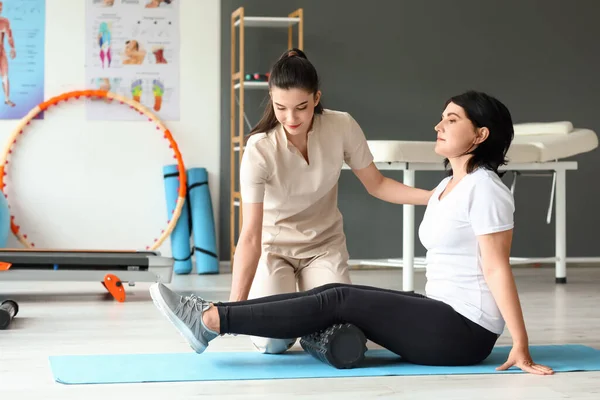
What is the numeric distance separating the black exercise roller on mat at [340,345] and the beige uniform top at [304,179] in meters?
0.48

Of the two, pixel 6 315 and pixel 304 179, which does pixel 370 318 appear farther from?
pixel 6 315

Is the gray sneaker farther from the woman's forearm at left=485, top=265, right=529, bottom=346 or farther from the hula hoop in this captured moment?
the hula hoop

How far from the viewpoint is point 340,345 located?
2447mm

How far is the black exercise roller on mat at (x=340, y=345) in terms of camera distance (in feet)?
7.97

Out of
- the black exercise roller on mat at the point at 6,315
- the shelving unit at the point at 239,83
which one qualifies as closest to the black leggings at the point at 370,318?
the black exercise roller on mat at the point at 6,315

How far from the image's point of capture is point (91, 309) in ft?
12.9

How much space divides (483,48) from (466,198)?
12.3 ft

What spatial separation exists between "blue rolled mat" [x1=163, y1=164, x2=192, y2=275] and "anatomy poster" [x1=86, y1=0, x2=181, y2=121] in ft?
1.26

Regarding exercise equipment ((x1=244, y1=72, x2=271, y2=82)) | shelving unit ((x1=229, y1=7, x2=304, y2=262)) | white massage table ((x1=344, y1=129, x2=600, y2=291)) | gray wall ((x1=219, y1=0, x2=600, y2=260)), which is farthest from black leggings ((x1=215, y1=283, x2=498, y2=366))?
gray wall ((x1=219, y1=0, x2=600, y2=260))

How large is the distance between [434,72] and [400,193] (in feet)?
10.3

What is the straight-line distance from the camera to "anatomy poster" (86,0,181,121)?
552 cm

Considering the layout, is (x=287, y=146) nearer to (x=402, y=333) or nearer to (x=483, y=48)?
(x=402, y=333)

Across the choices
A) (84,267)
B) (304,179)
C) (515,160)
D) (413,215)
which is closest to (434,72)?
(515,160)

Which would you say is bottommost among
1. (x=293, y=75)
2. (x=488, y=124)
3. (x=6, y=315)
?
(x=6, y=315)
